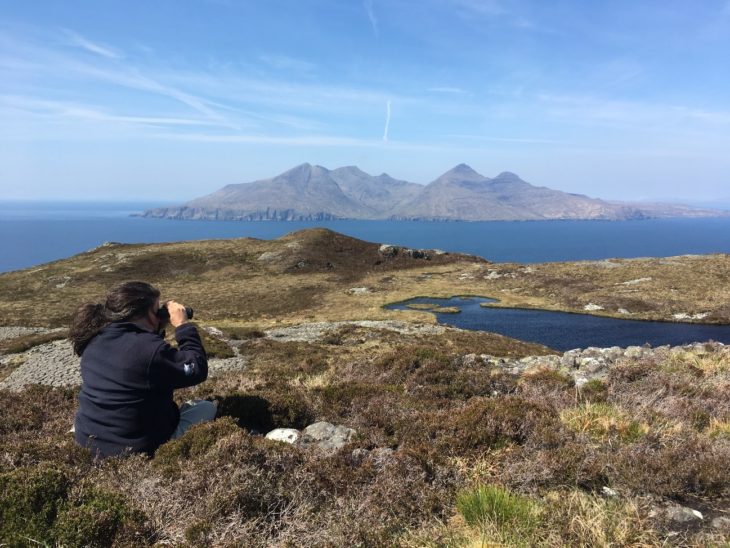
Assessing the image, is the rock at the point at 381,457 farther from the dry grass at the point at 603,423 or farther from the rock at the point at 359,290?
the rock at the point at 359,290

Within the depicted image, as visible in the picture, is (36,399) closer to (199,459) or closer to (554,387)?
(199,459)

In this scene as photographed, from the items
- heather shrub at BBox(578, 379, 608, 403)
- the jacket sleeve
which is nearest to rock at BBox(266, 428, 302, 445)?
the jacket sleeve

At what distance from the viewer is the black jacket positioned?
5.94 metres

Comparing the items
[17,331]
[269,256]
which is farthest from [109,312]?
[269,256]

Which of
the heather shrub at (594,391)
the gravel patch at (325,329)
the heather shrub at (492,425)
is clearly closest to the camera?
the heather shrub at (492,425)

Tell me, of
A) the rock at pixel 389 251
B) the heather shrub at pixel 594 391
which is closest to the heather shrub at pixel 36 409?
the heather shrub at pixel 594 391

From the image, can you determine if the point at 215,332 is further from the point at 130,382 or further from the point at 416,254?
the point at 416,254

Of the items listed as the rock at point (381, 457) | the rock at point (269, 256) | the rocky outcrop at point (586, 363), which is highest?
the rock at point (381, 457)

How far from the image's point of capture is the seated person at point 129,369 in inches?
235

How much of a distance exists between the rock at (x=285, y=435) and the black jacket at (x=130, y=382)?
2037 millimetres

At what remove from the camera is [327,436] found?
7715 millimetres

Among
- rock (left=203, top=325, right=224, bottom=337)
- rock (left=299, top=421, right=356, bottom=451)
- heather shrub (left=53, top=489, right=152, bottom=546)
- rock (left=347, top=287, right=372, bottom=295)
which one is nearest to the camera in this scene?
heather shrub (left=53, top=489, right=152, bottom=546)

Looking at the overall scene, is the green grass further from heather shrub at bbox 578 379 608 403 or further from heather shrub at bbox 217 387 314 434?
heather shrub at bbox 578 379 608 403

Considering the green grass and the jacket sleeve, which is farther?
the jacket sleeve
